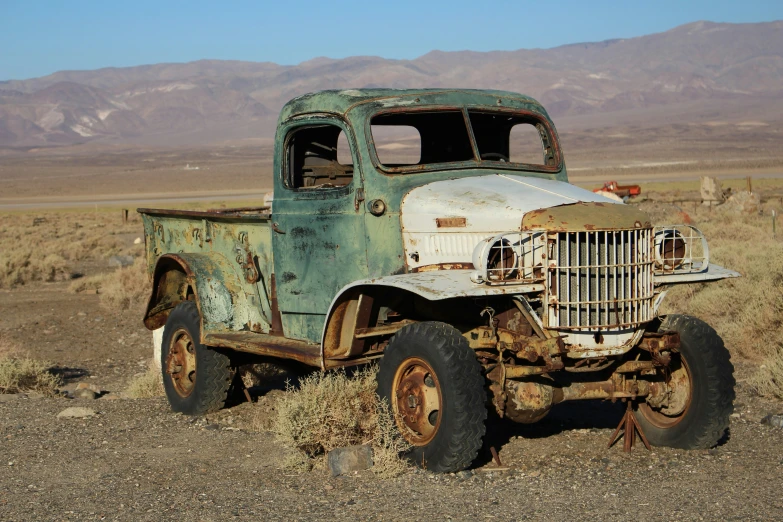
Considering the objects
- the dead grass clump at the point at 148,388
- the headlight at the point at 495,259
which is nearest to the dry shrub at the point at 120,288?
the dead grass clump at the point at 148,388

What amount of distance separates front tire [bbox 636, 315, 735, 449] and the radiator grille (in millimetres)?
639

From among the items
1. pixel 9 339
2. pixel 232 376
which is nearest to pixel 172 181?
pixel 9 339

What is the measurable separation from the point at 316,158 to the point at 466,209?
1.98m

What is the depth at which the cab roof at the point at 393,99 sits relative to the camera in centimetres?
732

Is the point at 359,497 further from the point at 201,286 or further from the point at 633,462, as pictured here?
the point at 201,286

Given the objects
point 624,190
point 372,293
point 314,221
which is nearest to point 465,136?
point 314,221

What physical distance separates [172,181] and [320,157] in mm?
79734

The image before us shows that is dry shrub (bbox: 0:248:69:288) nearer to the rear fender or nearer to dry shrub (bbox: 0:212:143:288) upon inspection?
dry shrub (bbox: 0:212:143:288)

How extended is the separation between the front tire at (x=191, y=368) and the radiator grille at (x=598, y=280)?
3.59 metres

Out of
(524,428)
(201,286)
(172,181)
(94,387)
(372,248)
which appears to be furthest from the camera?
A: (172,181)

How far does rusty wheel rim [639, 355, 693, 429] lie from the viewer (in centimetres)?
685

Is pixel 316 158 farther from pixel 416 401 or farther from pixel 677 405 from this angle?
pixel 677 405

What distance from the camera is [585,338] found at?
6137mm

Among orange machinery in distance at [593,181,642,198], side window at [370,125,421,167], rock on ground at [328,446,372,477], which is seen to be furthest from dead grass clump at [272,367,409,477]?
orange machinery in distance at [593,181,642,198]
